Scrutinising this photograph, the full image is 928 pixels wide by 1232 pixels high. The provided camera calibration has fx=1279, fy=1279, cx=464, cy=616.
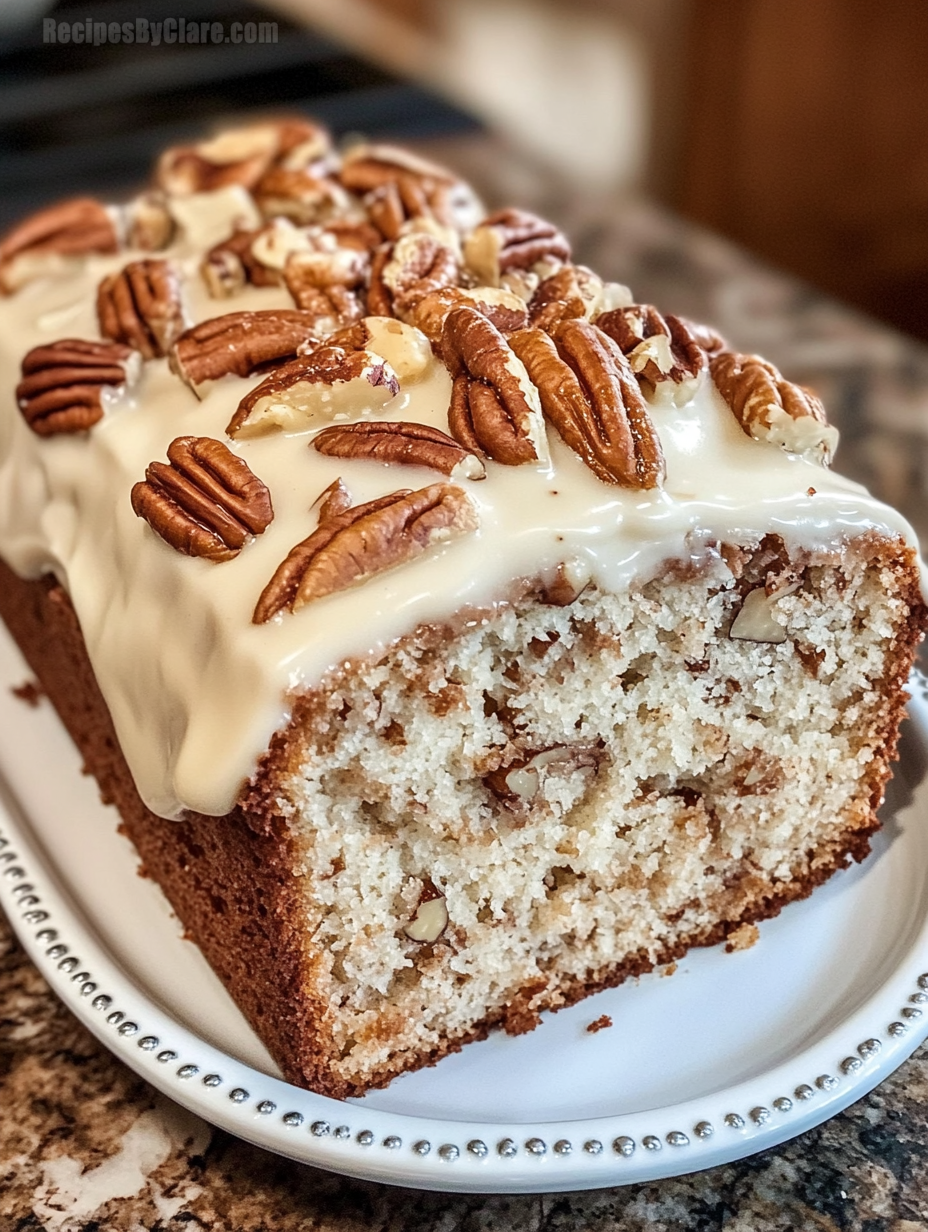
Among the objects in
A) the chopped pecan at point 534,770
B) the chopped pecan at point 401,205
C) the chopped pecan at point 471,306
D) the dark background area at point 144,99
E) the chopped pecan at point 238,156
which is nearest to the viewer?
the chopped pecan at point 534,770

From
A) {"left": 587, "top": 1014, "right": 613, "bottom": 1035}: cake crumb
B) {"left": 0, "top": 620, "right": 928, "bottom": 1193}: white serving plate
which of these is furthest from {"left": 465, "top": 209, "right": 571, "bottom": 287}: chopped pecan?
{"left": 587, "top": 1014, "right": 613, "bottom": 1035}: cake crumb

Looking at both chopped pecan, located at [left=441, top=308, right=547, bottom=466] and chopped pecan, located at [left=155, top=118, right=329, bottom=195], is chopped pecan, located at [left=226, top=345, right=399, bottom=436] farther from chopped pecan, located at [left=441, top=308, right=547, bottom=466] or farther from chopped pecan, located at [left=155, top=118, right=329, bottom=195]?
chopped pecan, located at [left=155, top=118, right=329, bottom=195]

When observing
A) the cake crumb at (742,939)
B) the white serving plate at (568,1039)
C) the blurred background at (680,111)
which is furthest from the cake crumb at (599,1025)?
the blurred background at (680,111)

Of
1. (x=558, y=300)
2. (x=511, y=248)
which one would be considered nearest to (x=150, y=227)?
(x=511, y=248)

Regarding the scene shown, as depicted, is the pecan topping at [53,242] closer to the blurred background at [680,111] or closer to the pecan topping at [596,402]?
the pecan topping at [596,402]

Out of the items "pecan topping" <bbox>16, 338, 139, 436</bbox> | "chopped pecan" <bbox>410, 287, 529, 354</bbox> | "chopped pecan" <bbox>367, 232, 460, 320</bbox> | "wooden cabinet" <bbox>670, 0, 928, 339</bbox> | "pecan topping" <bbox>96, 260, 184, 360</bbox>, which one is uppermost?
"chopped pecan" <bbox>410, 287, 529, 354</bbox>

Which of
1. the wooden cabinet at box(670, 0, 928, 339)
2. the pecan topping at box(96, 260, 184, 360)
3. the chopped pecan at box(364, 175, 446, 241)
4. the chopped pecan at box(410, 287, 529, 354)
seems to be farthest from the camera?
the wooden cabinet at box(670, 0, 928, 339)
